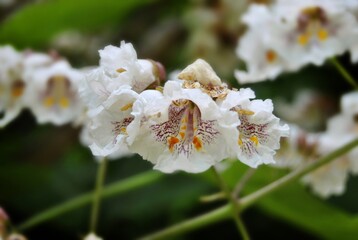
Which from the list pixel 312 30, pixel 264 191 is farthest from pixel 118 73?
pixel 312 30

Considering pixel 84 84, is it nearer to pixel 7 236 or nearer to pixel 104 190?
pixel 7 236

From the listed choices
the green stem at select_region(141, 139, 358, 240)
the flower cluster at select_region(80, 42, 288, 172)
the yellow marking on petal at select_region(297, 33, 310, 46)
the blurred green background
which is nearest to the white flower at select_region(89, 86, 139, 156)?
the flower cluster at select_region(80, 42, 288, 172)

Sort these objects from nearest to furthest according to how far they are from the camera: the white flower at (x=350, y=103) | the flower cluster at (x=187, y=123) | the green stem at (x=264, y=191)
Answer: the flower cluster at (x=187, y=123) < the green stem at (x=264, y=191) < the white flower at (x=350, y=103)

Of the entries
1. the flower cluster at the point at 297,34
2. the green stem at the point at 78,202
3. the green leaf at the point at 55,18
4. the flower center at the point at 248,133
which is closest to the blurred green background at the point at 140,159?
the green leaf at the point at 55,18

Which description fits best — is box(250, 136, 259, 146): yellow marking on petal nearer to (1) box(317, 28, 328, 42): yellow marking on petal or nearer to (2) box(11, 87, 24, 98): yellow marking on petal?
(1) box(317, 28, 328, 42): yellow marking on petal

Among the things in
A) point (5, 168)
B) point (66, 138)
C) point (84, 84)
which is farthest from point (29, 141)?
point (84, 84)

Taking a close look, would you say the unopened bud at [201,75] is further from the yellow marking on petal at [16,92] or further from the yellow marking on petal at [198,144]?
the yellow marking on petal at [16,92]
